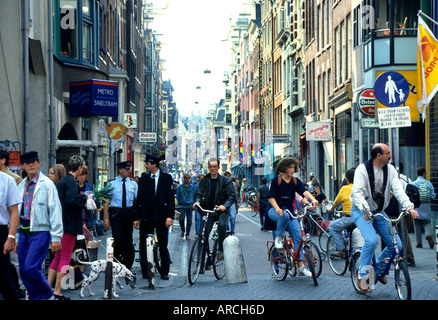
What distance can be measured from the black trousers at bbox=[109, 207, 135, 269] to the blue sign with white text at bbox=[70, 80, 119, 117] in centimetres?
1005

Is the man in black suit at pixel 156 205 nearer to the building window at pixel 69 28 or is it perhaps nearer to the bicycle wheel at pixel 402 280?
the bicycle wheel at pixel 402 280

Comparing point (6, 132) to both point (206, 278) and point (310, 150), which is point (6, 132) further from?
point (310, 150)

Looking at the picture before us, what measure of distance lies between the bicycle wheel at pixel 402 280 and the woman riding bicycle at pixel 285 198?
9.05 ft

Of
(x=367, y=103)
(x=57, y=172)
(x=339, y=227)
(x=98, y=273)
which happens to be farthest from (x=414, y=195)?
(x=367, y=103)

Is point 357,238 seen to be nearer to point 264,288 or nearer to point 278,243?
point 278,243

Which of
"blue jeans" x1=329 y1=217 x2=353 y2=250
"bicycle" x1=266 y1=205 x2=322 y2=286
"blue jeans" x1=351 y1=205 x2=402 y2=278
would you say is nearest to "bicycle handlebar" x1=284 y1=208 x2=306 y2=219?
"bicycle" x1=266 y1=205 x2=322 y2=286

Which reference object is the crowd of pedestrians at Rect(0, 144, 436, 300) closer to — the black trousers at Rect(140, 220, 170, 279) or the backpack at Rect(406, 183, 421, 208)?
the black trousers at Rect(140, 220, 170, 279)

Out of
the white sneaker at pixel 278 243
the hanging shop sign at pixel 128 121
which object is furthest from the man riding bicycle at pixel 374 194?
the hanging shop sign at pixel 128 121

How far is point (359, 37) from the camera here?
1172 inches

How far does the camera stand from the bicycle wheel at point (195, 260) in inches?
484

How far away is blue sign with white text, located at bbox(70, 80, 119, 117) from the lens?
2272 centimetres

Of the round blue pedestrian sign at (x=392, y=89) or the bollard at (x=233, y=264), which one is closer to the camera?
the bollard at (x=233, y=264)

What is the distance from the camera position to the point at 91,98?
22.9 meters
